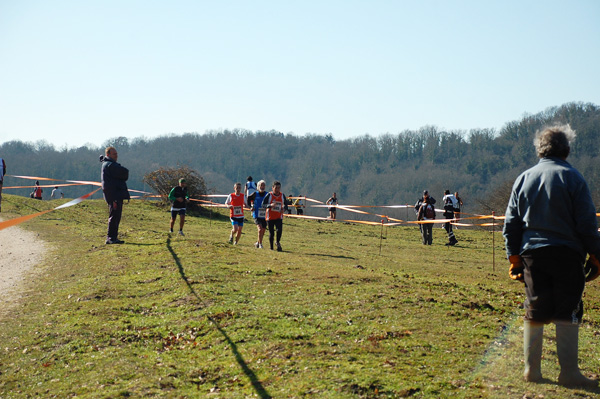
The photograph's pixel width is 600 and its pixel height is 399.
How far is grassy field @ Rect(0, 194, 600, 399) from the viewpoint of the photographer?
5.61 meters

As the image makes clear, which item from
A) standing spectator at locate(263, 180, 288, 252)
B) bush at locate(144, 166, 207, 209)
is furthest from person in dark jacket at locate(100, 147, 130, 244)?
bush at locate(144, 166, 207, 209)

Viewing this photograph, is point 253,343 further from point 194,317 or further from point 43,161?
point 43,161

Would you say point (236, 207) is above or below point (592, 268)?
below

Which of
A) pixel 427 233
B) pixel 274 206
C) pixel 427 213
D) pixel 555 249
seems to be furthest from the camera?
pixel 427 233

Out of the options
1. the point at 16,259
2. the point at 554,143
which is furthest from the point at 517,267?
the point at 16,259

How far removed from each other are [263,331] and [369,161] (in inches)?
6278

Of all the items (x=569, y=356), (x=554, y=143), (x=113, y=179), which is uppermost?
(x=554, y=143)

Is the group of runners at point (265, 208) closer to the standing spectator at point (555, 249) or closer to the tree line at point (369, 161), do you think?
the standing spectator at point (555, 249)


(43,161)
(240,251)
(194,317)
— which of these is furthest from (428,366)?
(43,161)

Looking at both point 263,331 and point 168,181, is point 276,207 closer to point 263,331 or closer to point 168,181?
point 263,331

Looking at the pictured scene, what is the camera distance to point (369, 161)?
542ft

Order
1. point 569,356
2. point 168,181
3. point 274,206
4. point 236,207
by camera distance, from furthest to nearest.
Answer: point 168,181 → point 236,207 → point 274,206 → point 569,356

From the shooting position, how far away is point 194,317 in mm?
8305

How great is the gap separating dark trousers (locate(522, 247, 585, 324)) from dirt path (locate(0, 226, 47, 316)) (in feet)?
25.9
